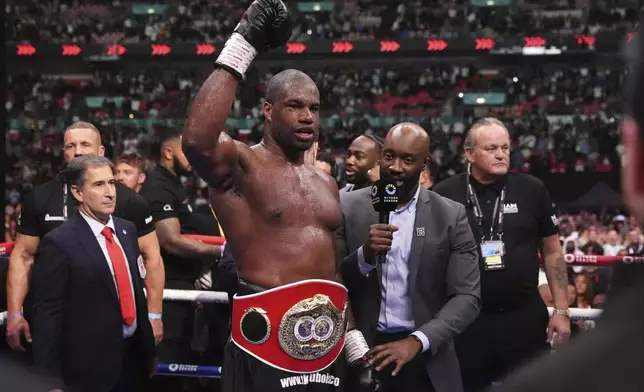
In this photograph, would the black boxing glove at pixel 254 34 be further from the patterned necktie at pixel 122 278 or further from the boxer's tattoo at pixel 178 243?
the boxer's tattoo at pixel 178 243

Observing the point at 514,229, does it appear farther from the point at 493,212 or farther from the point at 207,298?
the point at 207,298

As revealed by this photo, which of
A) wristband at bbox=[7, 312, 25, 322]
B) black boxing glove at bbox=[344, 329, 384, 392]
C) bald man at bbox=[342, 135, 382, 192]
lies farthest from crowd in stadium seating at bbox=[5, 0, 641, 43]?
black boxing glove at bbox=[344, 329, 384, 392]

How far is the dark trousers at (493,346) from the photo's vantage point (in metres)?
3.77

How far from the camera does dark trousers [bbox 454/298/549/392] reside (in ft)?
12.4

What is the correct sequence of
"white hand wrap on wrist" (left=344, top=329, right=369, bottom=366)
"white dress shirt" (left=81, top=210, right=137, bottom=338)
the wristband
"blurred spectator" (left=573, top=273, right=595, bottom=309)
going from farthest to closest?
"blurred spectator" (left=573, top=273, right=595, bottom=309), the wristband, "white dress shirt" (left=81, top=210, right=137, bottom=338), "white hand wrap on wrist" (left=344, top=329, right=369, bottom=366)

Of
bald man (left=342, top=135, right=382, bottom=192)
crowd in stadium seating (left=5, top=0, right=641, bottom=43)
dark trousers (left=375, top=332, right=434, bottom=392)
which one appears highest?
crowd in stadium seating (left=5, top=0, right=641, bottom=43)

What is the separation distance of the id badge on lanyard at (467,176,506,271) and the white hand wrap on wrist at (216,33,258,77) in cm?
154

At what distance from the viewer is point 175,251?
452 centimetres

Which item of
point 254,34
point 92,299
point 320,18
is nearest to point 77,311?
point 92,299

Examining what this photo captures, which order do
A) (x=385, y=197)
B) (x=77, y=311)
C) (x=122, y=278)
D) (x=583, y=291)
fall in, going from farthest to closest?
1. (x=583, y=291)
2. (x=122, y=278)
3. (x=77, y=311)
4. (x=385, y=197)

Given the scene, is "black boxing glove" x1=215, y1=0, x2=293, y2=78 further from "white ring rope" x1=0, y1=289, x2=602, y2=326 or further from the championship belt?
"white ring rope" x1=0, y1=289, x2=602, y2=326

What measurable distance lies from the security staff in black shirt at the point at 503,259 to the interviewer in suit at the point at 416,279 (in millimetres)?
666

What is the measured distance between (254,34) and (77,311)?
4.65 ft

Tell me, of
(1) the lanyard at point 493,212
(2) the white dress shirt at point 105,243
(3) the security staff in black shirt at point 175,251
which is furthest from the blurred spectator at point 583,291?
(2) the white dress shirt at point 105,243
